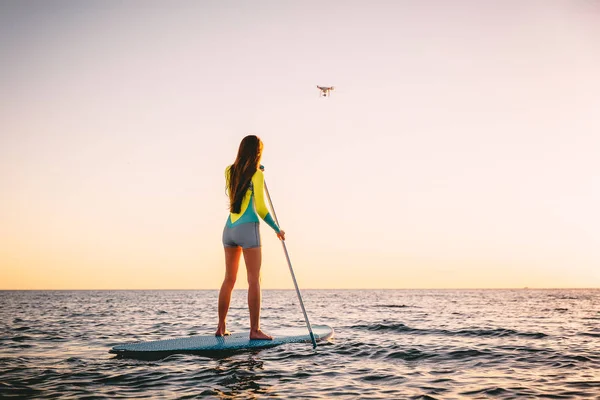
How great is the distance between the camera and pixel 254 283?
24.5 ft

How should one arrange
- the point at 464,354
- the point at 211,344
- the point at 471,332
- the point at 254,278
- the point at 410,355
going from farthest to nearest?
1. the point at 471,332
2. the point at 464,354
3. the point at 410,355
4. the point at 254,278
5. the point at 211,344

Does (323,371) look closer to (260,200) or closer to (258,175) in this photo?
(260,200)

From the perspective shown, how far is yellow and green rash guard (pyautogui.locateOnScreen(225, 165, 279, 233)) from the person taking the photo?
24.2 feet

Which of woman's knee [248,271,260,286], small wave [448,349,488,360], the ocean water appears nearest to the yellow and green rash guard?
woman's knee [248,271,260,286]

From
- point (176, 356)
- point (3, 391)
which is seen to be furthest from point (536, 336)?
point (3, 391)

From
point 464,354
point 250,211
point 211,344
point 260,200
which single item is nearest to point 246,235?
point 250,211

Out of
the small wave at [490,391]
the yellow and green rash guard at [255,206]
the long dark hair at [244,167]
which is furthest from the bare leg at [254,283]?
the small wave at [490,391]

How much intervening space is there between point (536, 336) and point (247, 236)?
722cm

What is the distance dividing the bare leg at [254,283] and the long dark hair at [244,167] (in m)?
0.64

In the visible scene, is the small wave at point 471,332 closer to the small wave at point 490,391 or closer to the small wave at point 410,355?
the small wave at point 410,355

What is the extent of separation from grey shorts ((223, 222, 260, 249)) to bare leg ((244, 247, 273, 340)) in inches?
3.7

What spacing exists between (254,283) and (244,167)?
1652 millimetres

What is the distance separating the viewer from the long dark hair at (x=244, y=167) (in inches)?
292

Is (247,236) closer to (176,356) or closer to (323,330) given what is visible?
(176,356)
